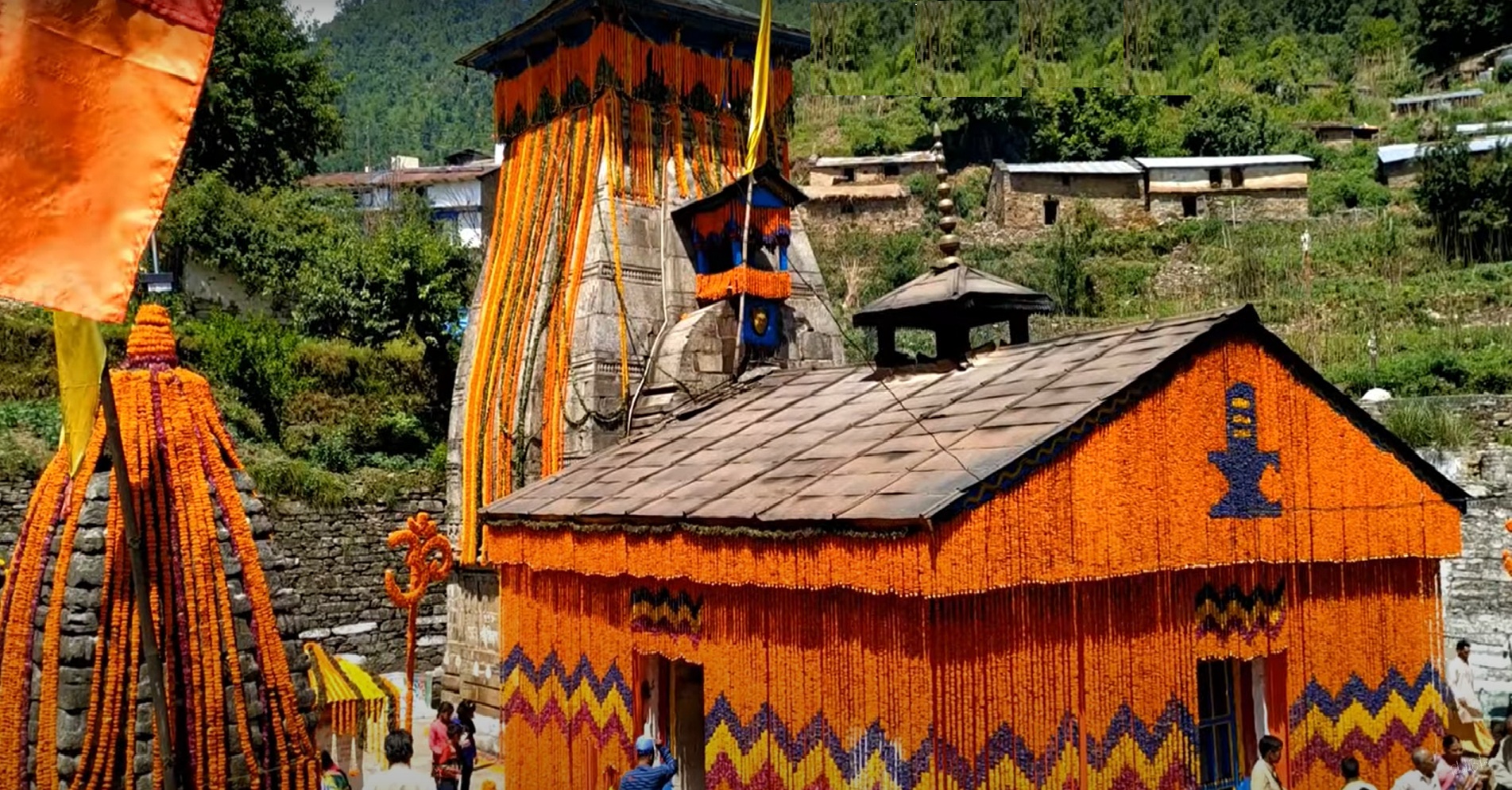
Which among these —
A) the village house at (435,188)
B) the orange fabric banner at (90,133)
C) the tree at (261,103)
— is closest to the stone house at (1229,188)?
the village house at (435,188)

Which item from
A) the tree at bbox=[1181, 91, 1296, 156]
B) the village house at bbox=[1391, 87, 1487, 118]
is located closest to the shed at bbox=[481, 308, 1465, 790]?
the tree at bbox=[1181, 91, 1296, 156]

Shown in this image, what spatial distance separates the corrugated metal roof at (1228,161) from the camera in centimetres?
4628

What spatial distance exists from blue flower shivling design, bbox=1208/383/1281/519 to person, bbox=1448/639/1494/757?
169 inches

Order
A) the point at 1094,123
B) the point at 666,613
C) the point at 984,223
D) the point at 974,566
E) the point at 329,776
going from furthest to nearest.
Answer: the point at 1094,123
the point at 984,223
the point at 666,613
the point at 329,776
the point at 974,566

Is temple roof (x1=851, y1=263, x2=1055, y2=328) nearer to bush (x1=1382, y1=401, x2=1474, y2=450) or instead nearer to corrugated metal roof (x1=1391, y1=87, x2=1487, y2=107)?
bush (x1=1382, y1=401, x2=1474, y2=450)

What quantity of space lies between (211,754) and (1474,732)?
1053 centimetres

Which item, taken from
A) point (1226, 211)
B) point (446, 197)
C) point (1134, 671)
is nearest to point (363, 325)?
point (1134, 671)

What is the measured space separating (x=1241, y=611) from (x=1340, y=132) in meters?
50.2

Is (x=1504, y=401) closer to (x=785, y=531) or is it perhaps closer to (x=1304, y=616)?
(x=1304, y=616)

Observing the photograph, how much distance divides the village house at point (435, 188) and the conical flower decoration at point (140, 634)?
3865 centimetres

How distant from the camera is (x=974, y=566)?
23.1 feet

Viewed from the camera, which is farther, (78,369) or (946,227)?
(946,227)

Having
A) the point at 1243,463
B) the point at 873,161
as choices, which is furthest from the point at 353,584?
the point at 873,161

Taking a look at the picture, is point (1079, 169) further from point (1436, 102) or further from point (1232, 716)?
point (1232, 716)
